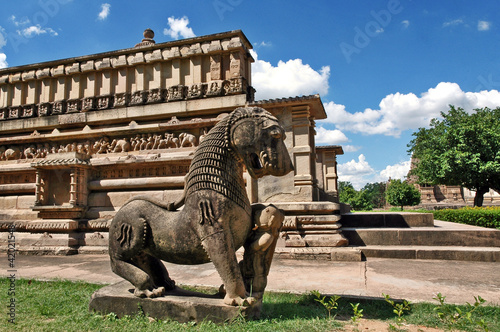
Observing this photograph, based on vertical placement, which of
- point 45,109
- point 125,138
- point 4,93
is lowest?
point 125,138

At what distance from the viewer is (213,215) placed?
9.94 ft

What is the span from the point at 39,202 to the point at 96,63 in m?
4.47

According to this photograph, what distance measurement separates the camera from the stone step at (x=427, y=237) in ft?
22.5

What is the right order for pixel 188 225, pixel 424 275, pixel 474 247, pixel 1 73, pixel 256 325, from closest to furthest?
pixel 256 325 → pixel 188 225 → pixel 424 275 → pixel 474 247 → pixel 1 73

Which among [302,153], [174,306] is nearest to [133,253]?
[174,306]

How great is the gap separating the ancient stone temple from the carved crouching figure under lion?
13.6ft

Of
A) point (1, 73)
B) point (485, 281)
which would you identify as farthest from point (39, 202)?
point (485, 281)

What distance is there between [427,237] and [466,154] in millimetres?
19193

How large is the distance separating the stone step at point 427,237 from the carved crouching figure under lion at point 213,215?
4905mm

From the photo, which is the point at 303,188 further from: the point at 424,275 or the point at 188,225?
the point at 188,225

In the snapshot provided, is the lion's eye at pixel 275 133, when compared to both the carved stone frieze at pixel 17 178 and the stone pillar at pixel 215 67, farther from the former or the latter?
the carved stone frieze at pixel 17 178

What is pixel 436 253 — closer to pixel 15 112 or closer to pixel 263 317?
pixel 263 317

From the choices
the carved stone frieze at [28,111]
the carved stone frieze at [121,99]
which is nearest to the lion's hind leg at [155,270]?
the carved stone frieze at [121,99]

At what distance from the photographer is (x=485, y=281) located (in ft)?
15.3
